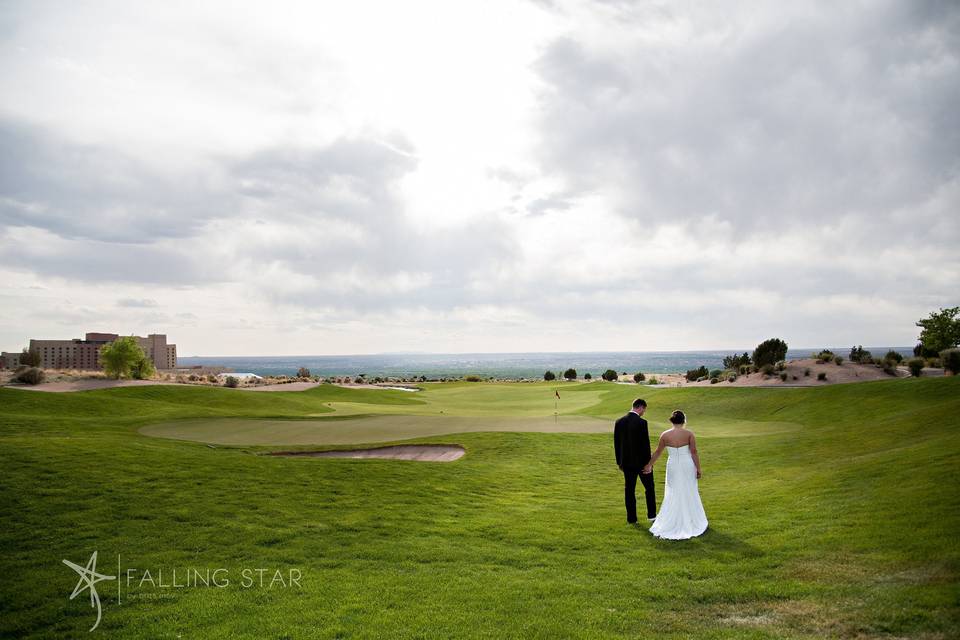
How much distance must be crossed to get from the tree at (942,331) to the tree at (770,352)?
11.6 meters

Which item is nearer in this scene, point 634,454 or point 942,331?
point 634,454

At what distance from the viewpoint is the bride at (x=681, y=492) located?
36.4ft

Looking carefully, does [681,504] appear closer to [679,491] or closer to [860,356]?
[679,491]

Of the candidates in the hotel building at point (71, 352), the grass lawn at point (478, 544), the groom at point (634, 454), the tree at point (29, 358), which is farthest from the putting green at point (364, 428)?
the hotel building at point (71, 352)

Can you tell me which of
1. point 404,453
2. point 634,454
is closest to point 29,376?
point 404,453

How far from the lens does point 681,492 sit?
1130cm

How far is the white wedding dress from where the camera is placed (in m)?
11.1

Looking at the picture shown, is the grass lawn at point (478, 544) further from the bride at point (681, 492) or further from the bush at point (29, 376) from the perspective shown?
the bush at point (29, 376)

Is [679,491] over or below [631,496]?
over

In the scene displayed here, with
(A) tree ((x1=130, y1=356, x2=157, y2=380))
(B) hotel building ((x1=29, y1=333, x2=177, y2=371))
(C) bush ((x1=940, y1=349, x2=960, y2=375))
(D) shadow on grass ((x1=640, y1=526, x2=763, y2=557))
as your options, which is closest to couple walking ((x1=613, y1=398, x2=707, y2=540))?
(D) shadow on grass ((x1=640, y1=526, x2=763, y2=557))

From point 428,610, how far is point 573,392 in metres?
52.2

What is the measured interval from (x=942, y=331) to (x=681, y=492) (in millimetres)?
53268

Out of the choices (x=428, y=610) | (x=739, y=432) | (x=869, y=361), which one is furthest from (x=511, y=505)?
(x=869, y=361)

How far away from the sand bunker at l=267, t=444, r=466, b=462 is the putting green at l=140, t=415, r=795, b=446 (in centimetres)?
169
